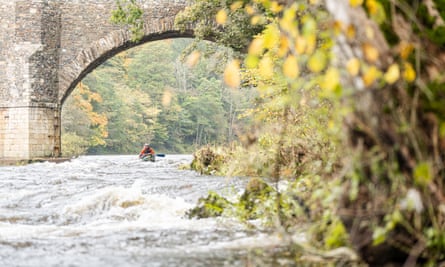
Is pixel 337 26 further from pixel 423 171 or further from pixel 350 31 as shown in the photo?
pixel 423 171

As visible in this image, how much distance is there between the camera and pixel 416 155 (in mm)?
3154

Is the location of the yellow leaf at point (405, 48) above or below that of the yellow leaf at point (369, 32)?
below

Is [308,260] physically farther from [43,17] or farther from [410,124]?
[43,17]

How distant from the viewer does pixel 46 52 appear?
20.2 m

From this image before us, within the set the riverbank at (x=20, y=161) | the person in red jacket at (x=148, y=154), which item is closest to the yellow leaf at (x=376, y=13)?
the riverbank at (x=20, y=161)

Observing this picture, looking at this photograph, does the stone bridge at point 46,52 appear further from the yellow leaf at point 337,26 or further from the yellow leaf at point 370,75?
the yellow leaf at point 370,75

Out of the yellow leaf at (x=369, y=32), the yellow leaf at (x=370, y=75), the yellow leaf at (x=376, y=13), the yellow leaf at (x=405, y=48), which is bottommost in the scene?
the yellow leaf at (x=370, y=75)

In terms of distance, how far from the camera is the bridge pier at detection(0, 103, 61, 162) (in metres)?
19.7

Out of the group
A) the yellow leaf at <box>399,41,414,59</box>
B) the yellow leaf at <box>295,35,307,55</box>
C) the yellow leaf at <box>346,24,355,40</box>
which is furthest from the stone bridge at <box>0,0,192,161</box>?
the yellow leaf at <box>295,35,307,55</box>

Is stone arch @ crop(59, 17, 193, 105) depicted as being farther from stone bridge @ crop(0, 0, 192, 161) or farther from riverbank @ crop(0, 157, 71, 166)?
riverbank @ crop(0, 157, 71, 166)

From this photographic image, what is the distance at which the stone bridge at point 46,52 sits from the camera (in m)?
19.9

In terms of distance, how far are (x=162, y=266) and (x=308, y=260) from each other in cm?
90

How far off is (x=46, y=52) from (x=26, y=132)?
251cm

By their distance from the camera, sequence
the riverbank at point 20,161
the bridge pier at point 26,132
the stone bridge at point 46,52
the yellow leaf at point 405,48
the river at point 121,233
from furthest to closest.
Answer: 1. the stone bridge at point 46,52
2. the bridge pier at point 26,132
3. the riverbank at point 20,161
4. the river at point 121,233
5. the yellow leaf at point 405,48
